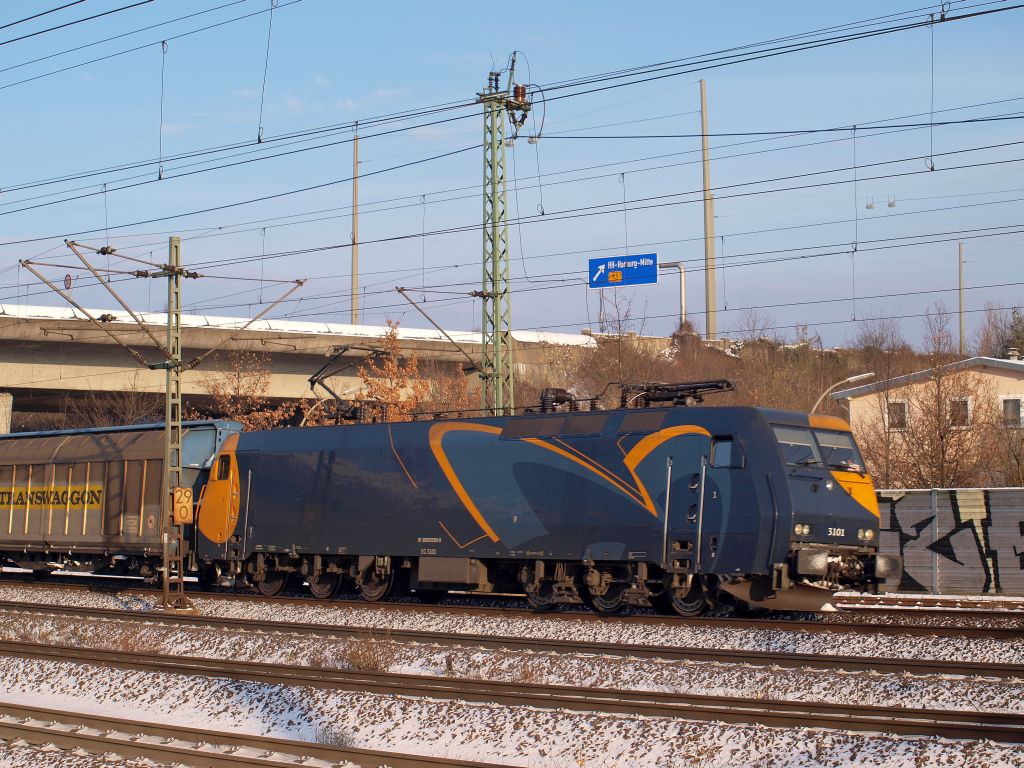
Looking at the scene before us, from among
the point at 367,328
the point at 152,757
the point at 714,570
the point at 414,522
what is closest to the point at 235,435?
A: the point at 414,522

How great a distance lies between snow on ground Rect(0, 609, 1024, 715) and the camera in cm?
1217

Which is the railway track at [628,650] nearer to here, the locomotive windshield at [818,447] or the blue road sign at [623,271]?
the locomotive windshield at [818,447]

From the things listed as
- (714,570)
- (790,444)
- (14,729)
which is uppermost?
(790,444)

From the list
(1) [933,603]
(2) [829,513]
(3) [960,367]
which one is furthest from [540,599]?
(3) [960,367]

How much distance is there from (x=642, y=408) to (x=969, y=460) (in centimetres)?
1658

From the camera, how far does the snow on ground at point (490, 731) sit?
993cm

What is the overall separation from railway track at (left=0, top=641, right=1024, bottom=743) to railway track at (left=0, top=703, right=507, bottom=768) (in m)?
2.18

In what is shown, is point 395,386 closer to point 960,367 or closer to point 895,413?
point 895,413

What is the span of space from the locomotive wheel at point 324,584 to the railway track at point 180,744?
10270 mm

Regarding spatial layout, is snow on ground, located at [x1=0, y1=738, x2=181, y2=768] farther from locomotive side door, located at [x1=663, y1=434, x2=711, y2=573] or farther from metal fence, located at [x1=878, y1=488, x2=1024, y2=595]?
metal fence, located at [x1=878, y1=488, x2=1024, y2=595]

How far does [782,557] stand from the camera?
17.0 m

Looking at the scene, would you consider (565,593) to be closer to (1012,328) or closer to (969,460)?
(969,460)

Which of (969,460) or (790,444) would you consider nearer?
(790,444)

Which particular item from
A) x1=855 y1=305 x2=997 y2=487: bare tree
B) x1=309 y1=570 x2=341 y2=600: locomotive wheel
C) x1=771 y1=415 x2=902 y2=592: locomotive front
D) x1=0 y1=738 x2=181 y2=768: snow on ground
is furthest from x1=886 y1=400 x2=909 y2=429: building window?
x1=0 y1=738 x2=181 y2=768: snow on ground
